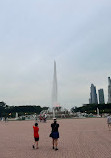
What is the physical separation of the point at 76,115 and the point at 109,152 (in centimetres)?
5842

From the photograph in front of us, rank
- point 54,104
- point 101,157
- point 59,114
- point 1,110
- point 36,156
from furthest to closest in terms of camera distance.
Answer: point 1,110, point 54,104, point 59,114, point 36,156, point 101,157

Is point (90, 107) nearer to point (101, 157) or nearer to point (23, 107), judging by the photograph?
point (23, 107)

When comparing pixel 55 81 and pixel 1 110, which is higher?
pixel 55 81

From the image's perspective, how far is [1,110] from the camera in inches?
4520

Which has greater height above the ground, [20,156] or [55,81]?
[55,81]

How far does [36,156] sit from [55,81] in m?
64.5

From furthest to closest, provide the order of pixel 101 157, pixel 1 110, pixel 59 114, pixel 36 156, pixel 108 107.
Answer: pixel 1 110 < pixel 108 107 < pixel 59 114 < pixel 36 156 < pixel 101 157

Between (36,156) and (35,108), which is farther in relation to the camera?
(35,108)

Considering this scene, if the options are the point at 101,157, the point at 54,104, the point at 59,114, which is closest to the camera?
the point at 101,157

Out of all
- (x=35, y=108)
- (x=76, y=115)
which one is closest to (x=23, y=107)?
(x=35, y=108)

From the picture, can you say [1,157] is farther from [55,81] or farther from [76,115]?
[55,81]

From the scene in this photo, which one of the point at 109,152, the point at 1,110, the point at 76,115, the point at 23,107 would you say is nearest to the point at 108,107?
the point at 76,115

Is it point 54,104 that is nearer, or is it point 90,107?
point 54,104

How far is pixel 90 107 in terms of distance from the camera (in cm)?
10606
